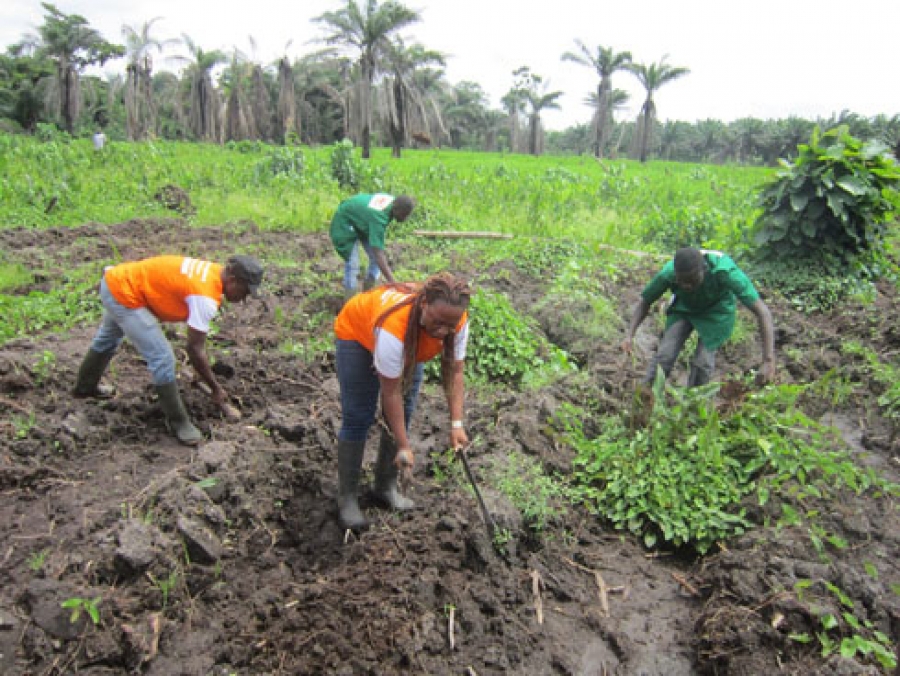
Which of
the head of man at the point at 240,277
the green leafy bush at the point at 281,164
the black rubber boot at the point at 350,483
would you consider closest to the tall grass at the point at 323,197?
the green leafy bush at the point at 281,164

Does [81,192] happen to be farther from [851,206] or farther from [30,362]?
[851,206]

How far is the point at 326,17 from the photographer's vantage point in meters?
21.7

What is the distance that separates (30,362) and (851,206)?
915cm

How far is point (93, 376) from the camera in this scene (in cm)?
438

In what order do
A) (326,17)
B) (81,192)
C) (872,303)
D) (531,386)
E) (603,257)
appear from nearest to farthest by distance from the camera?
(531,386), (872,303), (603,257), (81,192), (326,17)

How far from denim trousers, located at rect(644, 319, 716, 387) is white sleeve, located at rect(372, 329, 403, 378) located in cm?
283

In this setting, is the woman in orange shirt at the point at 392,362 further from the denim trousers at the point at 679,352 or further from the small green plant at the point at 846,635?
the denim trousers at the point at 679,352

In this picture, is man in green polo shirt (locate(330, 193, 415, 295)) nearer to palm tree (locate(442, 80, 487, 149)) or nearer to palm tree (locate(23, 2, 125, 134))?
palm tree (locate(23, 2, 125, 134))

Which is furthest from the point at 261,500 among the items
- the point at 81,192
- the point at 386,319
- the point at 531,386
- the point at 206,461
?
the point at 81,192

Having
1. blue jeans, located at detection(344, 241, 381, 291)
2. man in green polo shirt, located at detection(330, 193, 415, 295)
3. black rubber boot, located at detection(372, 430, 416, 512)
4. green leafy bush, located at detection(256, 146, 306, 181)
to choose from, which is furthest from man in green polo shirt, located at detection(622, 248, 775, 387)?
green leafy bush, located at detection(256, 146, 306, 181)

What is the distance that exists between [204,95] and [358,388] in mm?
29697

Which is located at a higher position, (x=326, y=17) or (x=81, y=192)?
(x=326, y=17)

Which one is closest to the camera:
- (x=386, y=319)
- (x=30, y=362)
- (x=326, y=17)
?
(x=386, y=319)

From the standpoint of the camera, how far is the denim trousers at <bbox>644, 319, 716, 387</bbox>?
4707 mm
